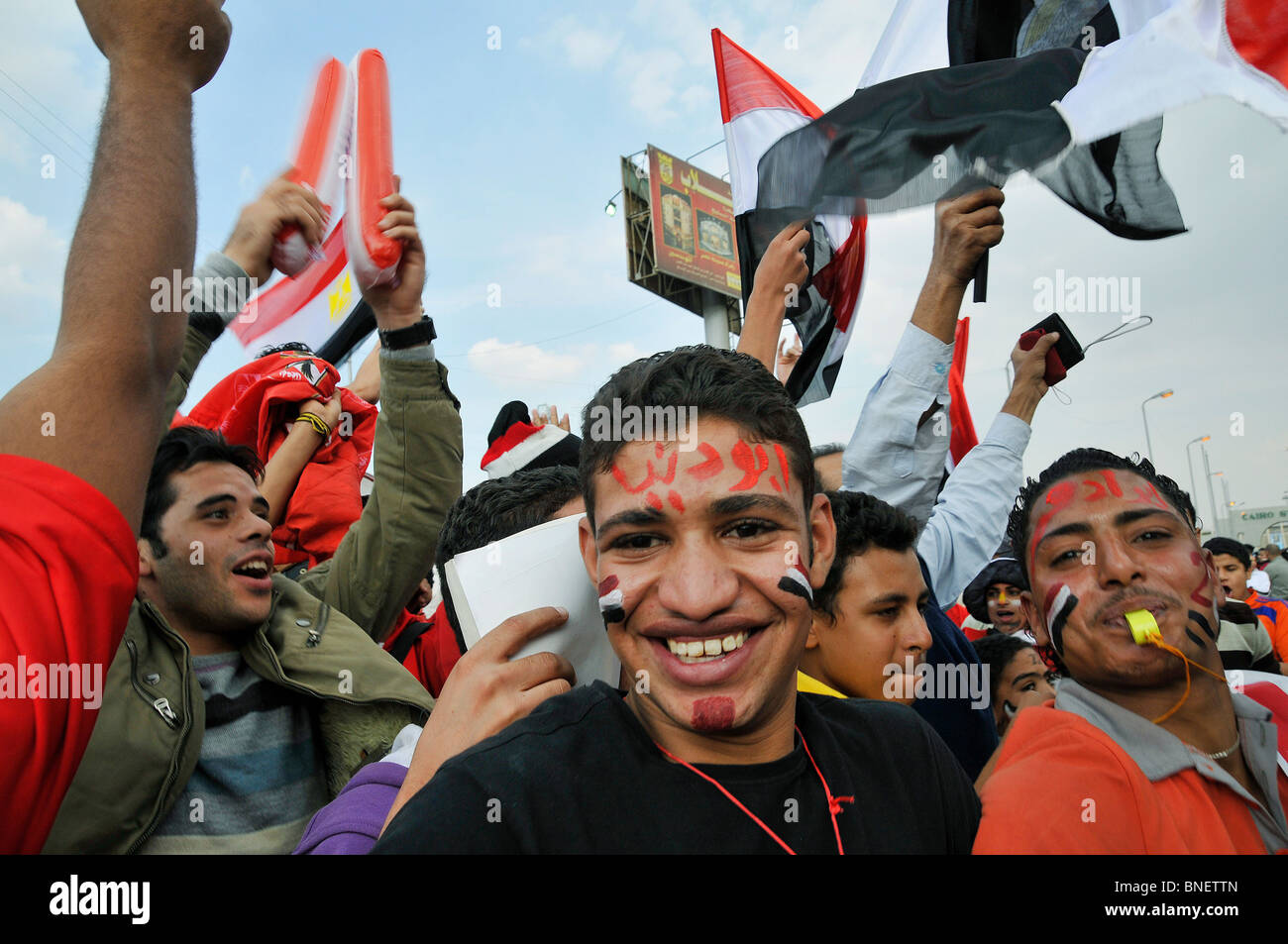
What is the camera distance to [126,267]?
0.85 m

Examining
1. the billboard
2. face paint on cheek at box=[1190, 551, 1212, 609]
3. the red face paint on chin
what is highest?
the billboard

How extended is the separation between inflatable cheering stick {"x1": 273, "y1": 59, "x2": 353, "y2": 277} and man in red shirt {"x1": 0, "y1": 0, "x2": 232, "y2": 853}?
0.90 meters

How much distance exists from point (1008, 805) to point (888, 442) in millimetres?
1413

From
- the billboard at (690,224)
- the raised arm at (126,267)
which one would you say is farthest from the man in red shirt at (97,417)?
the billboard at (690,224)

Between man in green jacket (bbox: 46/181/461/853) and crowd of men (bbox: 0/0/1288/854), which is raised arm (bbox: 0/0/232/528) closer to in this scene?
crowd of men (bbox: 0/0/1288/854)

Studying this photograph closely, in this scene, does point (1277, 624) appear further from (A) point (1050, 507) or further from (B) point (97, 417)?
(B) point (97, 417)

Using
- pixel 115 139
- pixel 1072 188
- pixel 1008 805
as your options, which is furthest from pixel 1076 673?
pixel 115 139

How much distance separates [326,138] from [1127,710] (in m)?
2.13

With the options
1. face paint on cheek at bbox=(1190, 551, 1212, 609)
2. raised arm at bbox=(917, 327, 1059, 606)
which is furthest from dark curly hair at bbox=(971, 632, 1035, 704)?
face paint on cheek at bbox=(1190, 551, 1212, 609)

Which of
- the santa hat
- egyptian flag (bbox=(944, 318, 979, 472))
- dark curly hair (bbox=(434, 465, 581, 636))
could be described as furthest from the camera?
egyptian flag (bbox=(944, 318, 979, 472))

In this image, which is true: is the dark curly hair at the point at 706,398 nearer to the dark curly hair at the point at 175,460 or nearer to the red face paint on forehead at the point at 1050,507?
the red face paint on forehead at the point at 1050,507

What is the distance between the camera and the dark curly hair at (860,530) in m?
2.56

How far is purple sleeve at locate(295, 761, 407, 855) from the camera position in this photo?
142 cm

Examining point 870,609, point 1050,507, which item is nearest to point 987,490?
point 870,609
